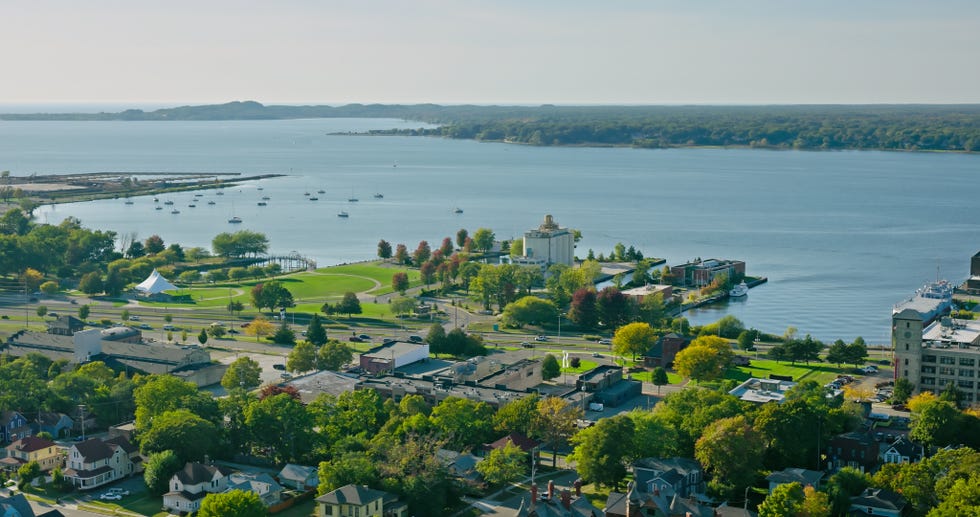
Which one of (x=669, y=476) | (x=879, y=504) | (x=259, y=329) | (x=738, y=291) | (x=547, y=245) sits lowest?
(x=738, y=291)

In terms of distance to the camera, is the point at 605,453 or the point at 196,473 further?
the point at 605,453

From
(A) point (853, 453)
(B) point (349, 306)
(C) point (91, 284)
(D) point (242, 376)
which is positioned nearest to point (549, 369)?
(D) point (242, 376)

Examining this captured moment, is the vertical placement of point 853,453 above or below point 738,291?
above

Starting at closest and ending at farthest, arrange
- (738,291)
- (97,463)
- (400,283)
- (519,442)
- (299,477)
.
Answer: (299,477)
(97,463)
(519,442)
(400,283)
(738,291)

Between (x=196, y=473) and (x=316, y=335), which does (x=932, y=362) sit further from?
(x=196, y=473)

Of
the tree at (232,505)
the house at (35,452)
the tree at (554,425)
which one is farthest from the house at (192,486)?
the tree at (554,425)

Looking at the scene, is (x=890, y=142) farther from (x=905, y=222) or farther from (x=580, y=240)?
(x=580, y=240)
